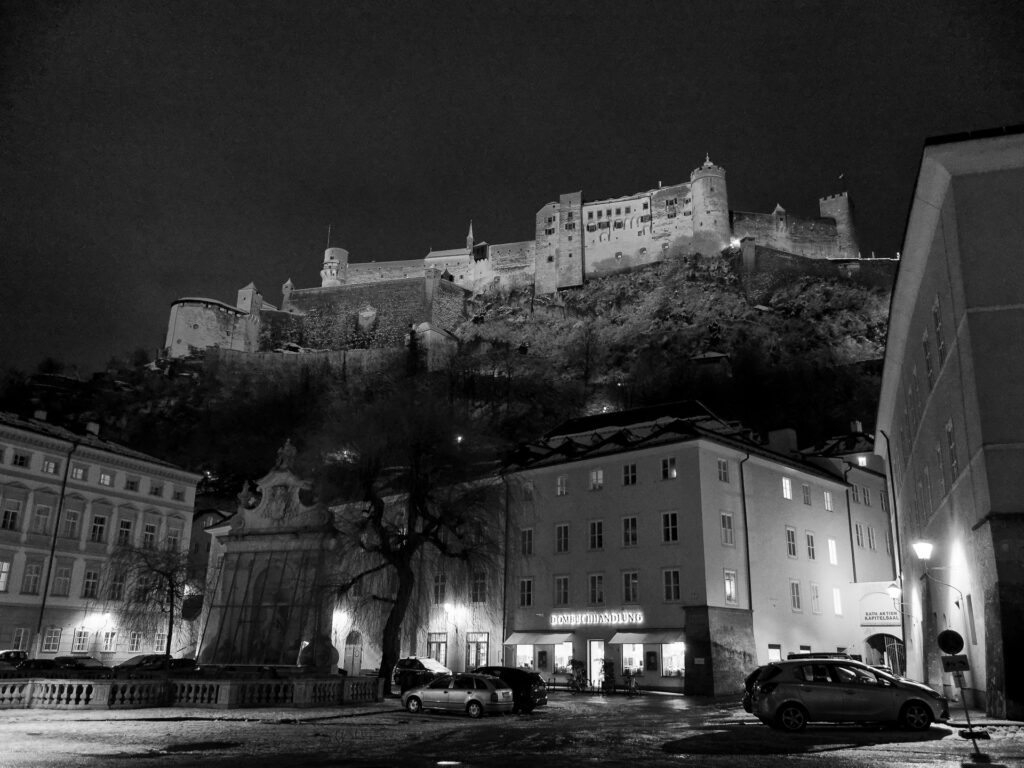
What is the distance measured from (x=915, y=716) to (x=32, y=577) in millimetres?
48102

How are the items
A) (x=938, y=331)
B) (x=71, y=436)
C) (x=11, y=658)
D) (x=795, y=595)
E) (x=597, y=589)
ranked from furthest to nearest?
(x=71, y=436) → (x=795, y=595) → (x=597, y=589) → (x=11, y=658) → (x=938, y=331)

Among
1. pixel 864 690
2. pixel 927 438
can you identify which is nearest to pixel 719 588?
pixel 927 438

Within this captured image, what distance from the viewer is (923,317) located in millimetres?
24609

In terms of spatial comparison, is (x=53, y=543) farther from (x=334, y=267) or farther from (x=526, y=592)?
(x=334, y=267)

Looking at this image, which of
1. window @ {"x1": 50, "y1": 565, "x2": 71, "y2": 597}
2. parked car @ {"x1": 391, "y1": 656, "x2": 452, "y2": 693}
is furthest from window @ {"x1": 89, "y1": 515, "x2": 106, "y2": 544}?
parked car @ {"x1": 391, "y1": 656, "x2": 452, "y2": 693}

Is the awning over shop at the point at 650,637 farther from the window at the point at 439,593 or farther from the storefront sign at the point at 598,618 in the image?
the window at the point at 439,593

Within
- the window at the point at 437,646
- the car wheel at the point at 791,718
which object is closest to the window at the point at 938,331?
the car wheel at the point at 791,718

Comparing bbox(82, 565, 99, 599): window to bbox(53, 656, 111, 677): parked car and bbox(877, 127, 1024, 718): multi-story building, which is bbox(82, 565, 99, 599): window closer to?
bbox(53, 656, 111, 677): parked car

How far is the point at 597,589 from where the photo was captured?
3881cm

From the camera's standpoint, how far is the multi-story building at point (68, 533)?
47.0m

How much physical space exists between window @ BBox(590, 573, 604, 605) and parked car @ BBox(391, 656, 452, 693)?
833 centimetres

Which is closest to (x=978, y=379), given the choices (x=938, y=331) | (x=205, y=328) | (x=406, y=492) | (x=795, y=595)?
(x=938, y=331)

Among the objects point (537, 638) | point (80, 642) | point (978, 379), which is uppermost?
point (978, 379)

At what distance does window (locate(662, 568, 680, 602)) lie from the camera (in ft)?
118
